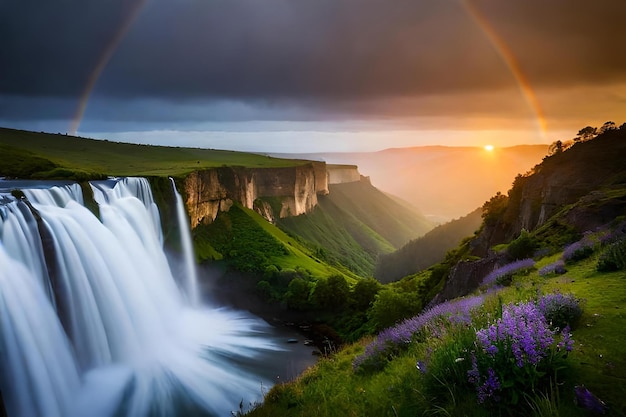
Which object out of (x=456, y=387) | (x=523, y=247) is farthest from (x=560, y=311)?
(x=523, y=247)

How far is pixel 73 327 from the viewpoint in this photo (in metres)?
28.9

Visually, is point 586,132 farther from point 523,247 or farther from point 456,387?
point 456,387

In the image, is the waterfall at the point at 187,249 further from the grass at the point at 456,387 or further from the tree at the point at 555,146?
the grass at the point at 456,387

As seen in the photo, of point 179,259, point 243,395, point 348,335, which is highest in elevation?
point 179,259

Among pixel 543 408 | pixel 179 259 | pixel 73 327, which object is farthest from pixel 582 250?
pixel 179 259

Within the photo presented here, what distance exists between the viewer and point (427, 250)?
11362 centimetres

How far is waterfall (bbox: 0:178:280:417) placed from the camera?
2350cm

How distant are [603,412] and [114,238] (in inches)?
1707

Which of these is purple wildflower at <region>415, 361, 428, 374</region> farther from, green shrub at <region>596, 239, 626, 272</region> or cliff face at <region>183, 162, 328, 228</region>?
cliff face at <region>183, 162, 328, 228</region>

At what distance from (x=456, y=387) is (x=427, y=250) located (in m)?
111

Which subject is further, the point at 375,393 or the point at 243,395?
the point at 243,395

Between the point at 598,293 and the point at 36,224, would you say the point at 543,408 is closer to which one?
the point at 598,293

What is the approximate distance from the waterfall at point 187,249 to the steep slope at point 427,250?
54.2 m

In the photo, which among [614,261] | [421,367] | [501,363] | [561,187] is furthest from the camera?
[561,187]
